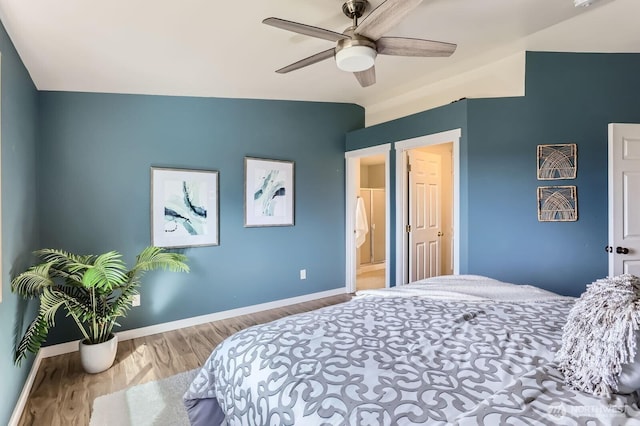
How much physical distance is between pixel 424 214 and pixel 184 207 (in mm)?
2897

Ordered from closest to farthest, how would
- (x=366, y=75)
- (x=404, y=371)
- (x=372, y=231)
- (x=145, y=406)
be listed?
1. (x=404, y=371)
2. (x=145, y=406)
3. (x=366, y=75)
4. (x=372, y=231)

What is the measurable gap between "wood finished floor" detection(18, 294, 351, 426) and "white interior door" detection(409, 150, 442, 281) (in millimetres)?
2088

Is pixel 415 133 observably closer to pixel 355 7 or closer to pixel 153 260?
pixel 355 7

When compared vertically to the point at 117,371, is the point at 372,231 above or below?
above

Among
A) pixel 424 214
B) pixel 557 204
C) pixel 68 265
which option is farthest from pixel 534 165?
pixel 68 265

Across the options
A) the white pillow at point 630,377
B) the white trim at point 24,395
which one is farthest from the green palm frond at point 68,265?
the white pillow at point 630,377

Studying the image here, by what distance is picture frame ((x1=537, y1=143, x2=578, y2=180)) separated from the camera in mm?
2842

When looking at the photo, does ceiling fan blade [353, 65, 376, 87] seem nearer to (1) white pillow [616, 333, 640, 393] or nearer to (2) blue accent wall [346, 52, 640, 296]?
(2) blue accent wall [346, 52, 640, 296]

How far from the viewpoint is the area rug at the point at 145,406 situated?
6.34ft

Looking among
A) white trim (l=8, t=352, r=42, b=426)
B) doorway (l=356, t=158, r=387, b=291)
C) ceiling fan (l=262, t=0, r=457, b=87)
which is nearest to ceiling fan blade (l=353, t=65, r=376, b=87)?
ceiling fan (l=262, t=0, r=457, b=87)

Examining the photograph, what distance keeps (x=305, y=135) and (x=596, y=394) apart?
371 cm

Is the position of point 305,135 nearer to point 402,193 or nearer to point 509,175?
point 402,193

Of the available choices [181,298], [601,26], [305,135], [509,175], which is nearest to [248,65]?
[305,135]

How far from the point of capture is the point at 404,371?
3.57 ft
